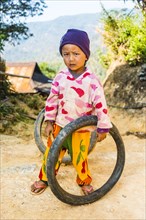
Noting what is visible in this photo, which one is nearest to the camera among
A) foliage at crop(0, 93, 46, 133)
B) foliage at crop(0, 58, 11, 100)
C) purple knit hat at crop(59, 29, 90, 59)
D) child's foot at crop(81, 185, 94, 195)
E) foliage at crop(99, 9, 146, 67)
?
purple knit hat at crop(59, 29, 90, 59)

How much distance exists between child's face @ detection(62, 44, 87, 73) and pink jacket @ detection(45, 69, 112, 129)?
0.36ft

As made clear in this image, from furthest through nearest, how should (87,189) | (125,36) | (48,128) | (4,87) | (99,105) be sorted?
(4,87), (125,36), (87,189), (48,128), (99,105)

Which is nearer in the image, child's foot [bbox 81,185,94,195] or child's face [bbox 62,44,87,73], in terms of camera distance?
child's face [bbox 62,44,87,73]

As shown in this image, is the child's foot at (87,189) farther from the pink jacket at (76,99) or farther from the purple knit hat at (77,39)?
the purple knit hat at (77,39)

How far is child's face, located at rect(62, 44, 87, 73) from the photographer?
301 cm

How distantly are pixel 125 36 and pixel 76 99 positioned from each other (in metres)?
6.48

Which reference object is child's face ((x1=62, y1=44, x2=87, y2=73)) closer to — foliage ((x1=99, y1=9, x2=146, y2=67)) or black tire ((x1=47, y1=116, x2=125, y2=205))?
black tire ((x1=47, y1=116, x2=125, y2=205))

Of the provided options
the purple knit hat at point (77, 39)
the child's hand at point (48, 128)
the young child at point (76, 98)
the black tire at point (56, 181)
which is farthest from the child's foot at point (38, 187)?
the purple knit hat at point (77, 39)

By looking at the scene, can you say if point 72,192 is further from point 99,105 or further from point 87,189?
point 99,105

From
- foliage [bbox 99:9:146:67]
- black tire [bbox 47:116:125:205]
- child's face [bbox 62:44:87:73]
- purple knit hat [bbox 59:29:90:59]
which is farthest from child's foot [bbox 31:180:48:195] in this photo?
foliage [bbox 99:9:146:67]

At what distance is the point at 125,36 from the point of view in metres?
9.11

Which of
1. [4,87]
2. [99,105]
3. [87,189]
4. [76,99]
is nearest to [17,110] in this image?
[4,87]

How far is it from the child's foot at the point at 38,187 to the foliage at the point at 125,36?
18.5ft

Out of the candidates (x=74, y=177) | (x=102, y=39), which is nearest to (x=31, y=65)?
(x=102, y=39)
